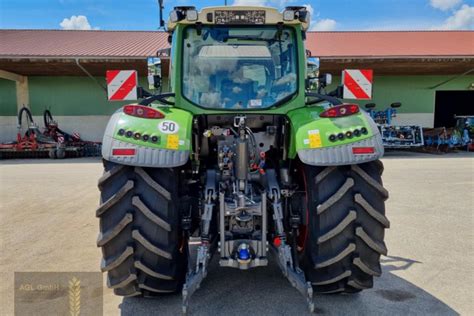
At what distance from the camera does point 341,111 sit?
2752mm

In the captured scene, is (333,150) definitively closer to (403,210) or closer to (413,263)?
(413,263)

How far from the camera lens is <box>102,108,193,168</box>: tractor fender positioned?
2.49 m

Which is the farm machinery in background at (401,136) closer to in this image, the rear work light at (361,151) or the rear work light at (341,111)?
the rear work light at (341,111)

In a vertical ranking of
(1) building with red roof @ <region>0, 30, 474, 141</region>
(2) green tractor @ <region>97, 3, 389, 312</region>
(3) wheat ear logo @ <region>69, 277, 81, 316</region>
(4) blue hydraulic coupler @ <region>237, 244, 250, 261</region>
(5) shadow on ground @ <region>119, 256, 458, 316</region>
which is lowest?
(3) wheat ear logo @ <region>69, 277, 81, 316</region>

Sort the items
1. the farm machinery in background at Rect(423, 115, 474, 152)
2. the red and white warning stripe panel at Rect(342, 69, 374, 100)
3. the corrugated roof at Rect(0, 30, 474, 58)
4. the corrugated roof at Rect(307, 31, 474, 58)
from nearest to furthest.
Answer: the red and white warning stripe panel at Rect(342, 69, 374, 100) < the corrugated roof at Rect(0, 30, 474, 58) < the corrugated roof at Rect(307, 31, 474, 58) < the farm machinery in background at Rect(423, 115, 474, 152)

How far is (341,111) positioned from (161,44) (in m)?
15.7

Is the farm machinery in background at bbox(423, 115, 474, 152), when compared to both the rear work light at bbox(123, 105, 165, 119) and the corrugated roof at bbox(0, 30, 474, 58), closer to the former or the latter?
the corrugated roof at bbox(0, 30, 474, 58)

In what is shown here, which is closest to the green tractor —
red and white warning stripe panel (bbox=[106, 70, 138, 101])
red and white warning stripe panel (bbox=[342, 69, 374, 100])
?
red and white warning stripe panel (bbox=[342, 69, 374, 100])

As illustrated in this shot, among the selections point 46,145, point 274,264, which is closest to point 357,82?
point 274,264

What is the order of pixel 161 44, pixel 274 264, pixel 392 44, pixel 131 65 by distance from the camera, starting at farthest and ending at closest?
pixel 161 44
pixel 392 44
pixel 131 65
pixel 274 264

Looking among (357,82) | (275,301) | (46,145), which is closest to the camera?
(275,301)

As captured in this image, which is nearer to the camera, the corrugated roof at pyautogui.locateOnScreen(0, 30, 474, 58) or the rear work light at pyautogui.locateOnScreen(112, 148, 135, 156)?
the rear work light at pyautogui.locateOnScreen(112, 148, 135, 156)

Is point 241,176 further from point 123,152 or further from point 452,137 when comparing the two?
point 452,137

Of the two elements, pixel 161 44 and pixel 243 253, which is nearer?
pixel 243 253
